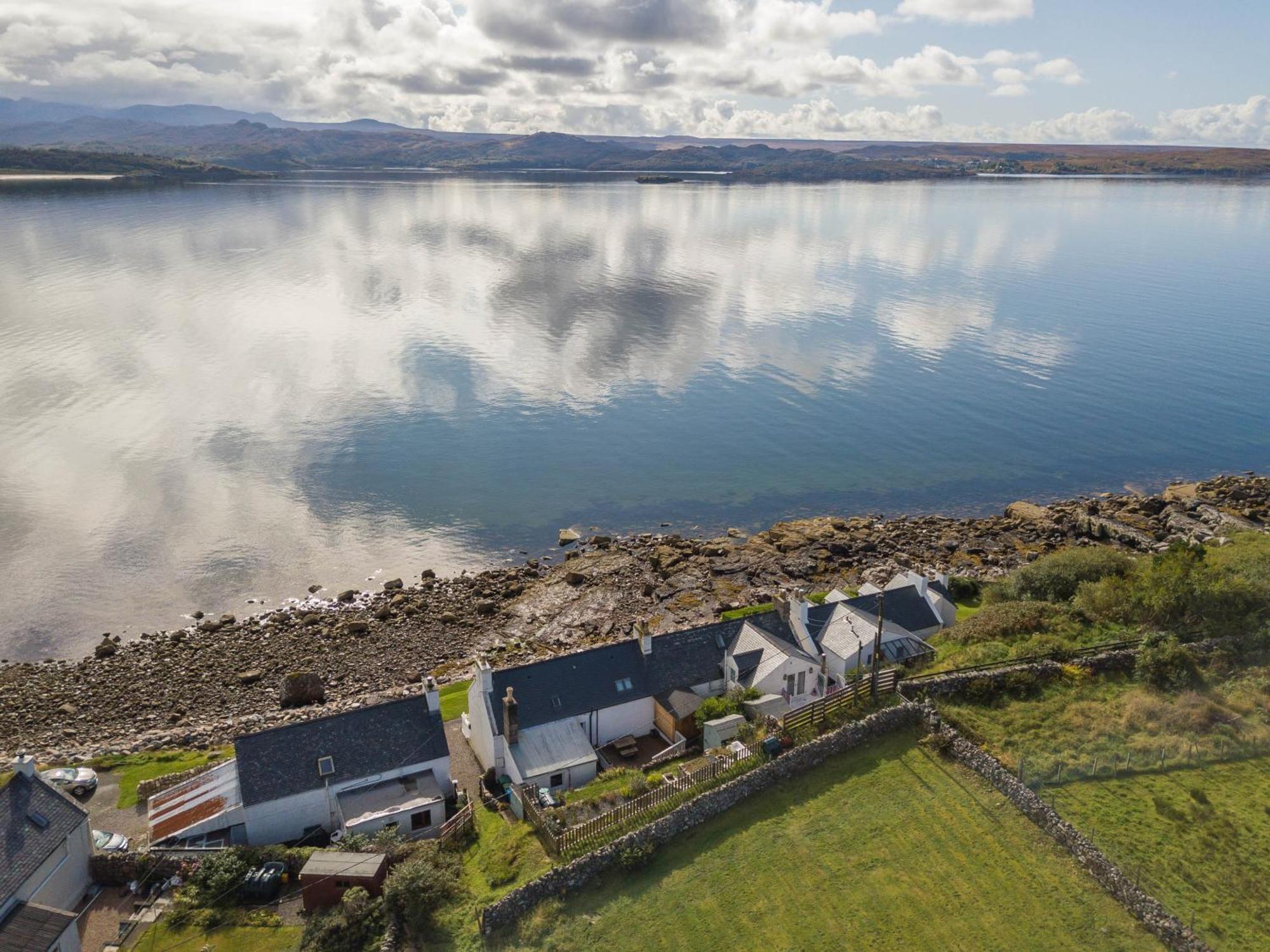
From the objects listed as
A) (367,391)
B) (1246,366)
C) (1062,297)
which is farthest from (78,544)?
(1062,297)

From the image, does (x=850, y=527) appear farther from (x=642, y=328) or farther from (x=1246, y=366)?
(x=1246, y=366)

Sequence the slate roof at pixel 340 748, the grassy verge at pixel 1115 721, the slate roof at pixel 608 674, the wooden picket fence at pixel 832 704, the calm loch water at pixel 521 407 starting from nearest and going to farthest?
the grassy verge at pixel 1115 721
the wooden picket fence at pixel 832 704
the slate roof at pixel 340 748
the slate roof at pixel 608 674
the calm loch water at pixel 521 407

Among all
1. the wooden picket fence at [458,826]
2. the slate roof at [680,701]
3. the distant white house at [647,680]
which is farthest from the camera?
the slate roof at [680,701]

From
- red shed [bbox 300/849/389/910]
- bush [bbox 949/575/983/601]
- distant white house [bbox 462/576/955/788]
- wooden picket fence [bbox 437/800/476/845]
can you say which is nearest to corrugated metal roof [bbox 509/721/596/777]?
distant white house [bbox 462/576/955/788]

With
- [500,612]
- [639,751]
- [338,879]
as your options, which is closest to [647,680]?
[639,751]

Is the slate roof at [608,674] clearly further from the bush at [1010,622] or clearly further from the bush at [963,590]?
the bush at [963,590]

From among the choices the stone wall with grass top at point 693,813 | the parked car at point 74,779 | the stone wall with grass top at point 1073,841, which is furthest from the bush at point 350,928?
the stone wall with grass top at point 1073,841

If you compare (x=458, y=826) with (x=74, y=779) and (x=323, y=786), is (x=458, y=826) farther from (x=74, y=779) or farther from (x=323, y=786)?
(x=74, y=779)
